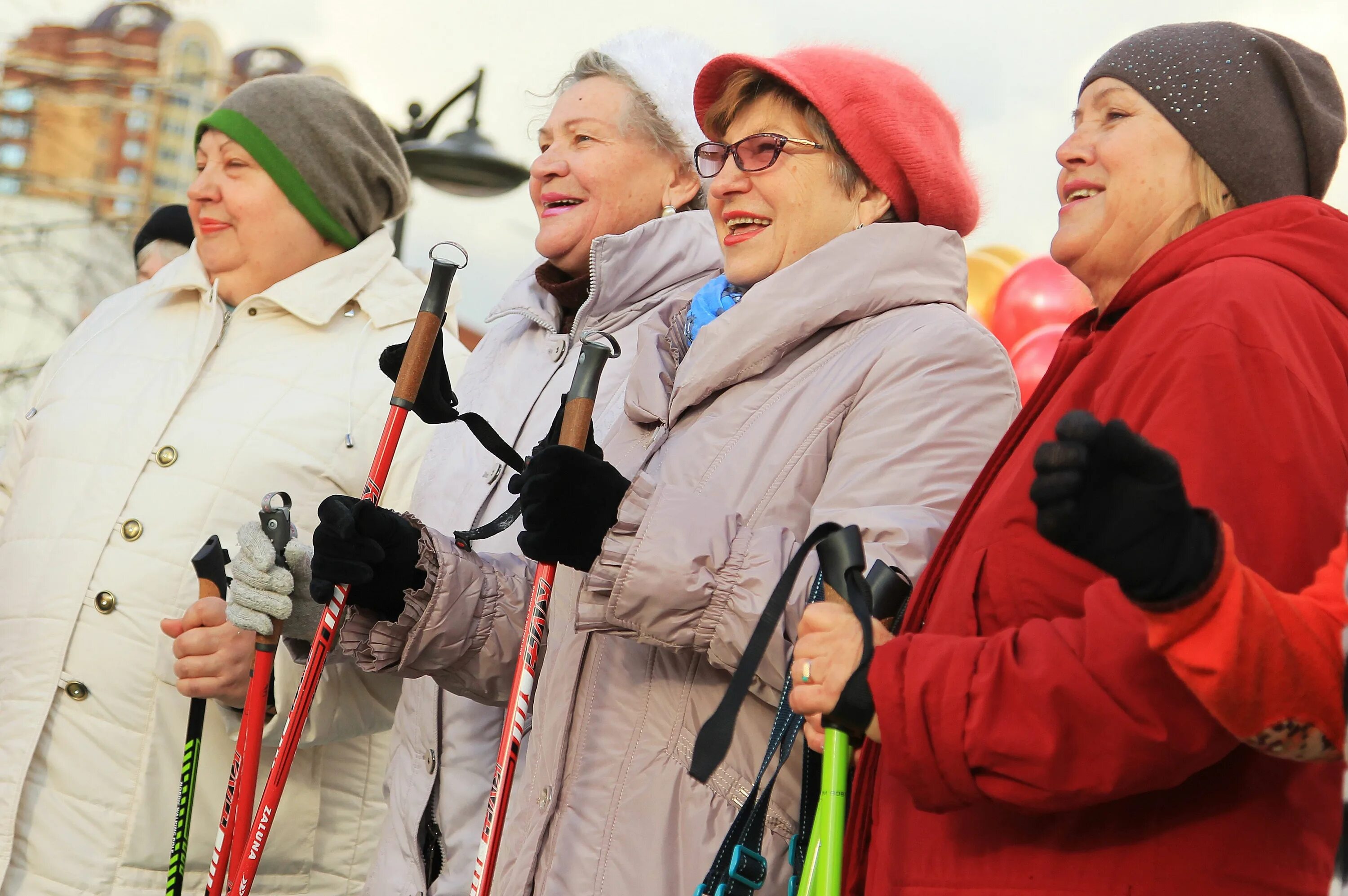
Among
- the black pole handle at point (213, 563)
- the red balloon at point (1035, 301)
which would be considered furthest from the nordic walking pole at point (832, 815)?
the red balloon at point (1035, 301)

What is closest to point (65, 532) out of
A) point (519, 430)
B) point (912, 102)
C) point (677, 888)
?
point (519, 430)

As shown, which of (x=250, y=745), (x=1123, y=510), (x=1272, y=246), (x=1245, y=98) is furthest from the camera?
(x=250, y=745)

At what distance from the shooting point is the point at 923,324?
2281mm

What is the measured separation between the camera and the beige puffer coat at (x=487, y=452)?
2.84 metres

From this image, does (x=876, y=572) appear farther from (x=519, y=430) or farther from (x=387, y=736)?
(x=387, y=736)

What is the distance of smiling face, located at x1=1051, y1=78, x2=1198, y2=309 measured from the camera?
1.86 metres

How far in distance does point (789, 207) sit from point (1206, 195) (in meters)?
0.82

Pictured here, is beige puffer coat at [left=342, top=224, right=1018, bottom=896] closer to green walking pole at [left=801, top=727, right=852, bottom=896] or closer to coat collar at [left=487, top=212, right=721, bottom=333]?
green walking pole at [left=801, top=727, right=852, bottom=896]

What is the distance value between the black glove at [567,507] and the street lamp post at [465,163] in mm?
5015

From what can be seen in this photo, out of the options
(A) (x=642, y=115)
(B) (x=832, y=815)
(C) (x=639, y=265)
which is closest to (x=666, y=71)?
(A) (x=642, y=115)

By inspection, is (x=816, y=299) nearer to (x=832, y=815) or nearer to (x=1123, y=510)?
(x=832, y=815)

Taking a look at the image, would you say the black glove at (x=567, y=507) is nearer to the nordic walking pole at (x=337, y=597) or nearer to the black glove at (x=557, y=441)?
the black glove at (x=557, y=441)

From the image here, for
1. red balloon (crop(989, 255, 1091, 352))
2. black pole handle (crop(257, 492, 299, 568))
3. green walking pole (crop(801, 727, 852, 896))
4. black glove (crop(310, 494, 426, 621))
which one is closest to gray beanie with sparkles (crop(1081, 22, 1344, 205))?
green walking pole (crop(801, 727, 852, 896))

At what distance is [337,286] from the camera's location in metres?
3.56
